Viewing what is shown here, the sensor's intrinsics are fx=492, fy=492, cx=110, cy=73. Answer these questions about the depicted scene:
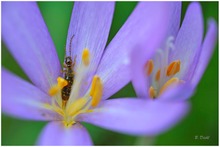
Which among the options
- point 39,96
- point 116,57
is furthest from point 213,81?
point 39,96

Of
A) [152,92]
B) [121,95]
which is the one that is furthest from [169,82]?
[121,95]

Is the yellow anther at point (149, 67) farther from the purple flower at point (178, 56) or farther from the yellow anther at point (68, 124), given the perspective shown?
the yellow anther at point (68, 124)

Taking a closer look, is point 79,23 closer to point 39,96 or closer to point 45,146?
point 39,96

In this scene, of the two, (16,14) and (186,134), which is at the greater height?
(16,14)

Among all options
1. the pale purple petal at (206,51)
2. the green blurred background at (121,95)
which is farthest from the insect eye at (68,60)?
the green blurred background at (121,95)

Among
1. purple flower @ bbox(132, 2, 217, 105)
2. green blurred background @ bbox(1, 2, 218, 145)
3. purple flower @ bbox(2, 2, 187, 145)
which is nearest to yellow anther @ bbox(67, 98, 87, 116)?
purple flower @ bbox(2, 2, 187, 145)

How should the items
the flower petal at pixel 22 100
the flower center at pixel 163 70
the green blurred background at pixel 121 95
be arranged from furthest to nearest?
the green blurred background at pixel 121 95, the flower center at pixel 163 70, the flower petal at pixel 22 100

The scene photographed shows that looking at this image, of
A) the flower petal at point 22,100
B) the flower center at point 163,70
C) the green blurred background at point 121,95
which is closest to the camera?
the flower petal at point 22,100
